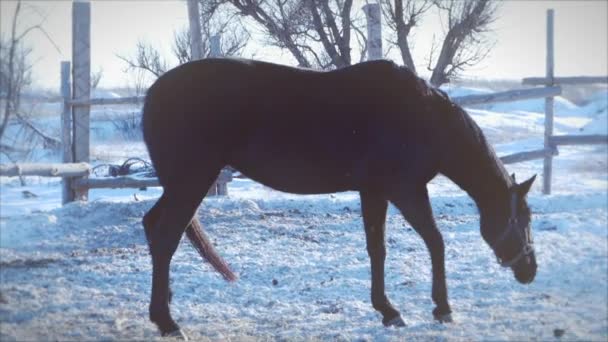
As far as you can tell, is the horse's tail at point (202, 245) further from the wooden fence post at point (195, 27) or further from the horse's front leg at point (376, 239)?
the wooden fence post at point (195, 27)

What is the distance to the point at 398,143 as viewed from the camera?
3.62 m

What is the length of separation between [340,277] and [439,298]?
1201 millimetres

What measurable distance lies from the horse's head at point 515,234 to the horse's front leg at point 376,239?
78 centimetres

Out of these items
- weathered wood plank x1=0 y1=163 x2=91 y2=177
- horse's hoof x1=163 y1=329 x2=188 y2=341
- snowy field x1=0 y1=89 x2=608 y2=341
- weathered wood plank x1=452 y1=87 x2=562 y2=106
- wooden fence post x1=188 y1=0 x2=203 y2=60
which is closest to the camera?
horse's hoof x1=163 y1=329 x2=188 y2=341

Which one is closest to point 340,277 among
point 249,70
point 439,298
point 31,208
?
point 439,298

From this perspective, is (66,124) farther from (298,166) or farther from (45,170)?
(298,166)

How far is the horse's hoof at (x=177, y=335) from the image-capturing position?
3.37m

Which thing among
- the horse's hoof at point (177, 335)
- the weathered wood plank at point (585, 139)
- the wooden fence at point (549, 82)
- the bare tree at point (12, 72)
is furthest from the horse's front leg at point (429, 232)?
the wooden fence at point (549, 82)

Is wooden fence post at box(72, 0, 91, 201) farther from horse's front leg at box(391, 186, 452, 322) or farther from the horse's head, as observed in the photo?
the horse's head

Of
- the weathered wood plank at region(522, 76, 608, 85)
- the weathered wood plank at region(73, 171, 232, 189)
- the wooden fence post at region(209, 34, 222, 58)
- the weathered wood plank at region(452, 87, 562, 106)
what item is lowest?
the weathered wood plank at region(73, 171, 232, 189)

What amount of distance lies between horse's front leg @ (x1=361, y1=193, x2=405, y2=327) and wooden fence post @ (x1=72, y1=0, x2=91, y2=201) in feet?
16.2

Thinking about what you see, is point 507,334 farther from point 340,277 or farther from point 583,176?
point 583,176

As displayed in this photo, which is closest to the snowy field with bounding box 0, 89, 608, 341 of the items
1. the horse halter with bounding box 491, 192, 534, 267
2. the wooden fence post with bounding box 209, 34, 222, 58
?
the horse halter with bounding box 491, 192, 534, 267

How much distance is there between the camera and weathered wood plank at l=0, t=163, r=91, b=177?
4.43 meters
